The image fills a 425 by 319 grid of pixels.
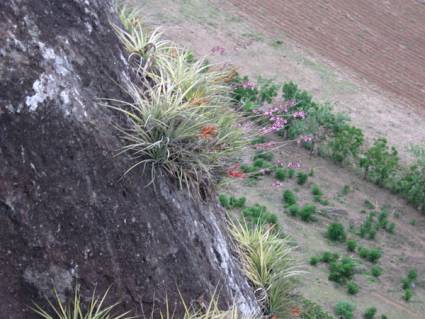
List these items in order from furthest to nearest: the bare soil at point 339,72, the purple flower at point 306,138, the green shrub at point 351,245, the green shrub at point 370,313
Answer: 1. the purple flower at point 306,138
2. the green shrub at point 351,245
3. the bare soil at point 339,72
4. the green shrub at point 370,313

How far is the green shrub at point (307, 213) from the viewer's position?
9461 mm

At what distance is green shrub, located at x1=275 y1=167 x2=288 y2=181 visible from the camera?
10188 mm

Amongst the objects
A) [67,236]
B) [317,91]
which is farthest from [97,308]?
[317,91]

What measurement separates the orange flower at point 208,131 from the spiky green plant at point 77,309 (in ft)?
3.56

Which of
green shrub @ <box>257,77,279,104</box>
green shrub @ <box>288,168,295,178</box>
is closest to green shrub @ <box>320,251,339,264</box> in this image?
green shrub @ <box>288,168,295,178</box>

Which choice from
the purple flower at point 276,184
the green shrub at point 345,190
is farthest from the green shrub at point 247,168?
the green shrub at point 345,190

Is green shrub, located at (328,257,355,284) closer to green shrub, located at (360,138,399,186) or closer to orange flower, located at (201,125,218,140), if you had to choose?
green shrub, located at (360,138,399,186)

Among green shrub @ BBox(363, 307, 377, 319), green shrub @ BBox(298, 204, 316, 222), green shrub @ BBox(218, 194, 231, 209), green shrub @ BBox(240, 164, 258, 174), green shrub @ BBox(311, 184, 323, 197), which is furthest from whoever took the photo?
green shrub @ BBox(311, 184, 323, 197)

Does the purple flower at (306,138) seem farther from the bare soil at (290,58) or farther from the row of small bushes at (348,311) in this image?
the row of small bushes at (348,311)

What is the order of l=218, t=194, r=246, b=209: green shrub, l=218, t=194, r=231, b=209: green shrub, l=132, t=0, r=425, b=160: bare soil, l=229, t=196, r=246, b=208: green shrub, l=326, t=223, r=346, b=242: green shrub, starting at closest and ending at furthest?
1. l=218, t=194, r=231, b=209: green shrub
2. l=218, t=194, r=246, b=209: green shrub
3. l=229, t=196, r=246, b=208: green shrub
4. l=326, t=223, r=346, b=242: green shrub
5. l=132, t=0, r=425, b=160: bare soil

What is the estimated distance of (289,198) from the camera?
973cm

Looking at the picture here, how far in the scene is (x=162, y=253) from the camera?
163 inches

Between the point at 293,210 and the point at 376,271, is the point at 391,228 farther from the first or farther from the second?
the point at 293,210

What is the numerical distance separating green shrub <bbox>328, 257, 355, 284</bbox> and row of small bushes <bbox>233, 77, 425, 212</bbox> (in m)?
2.22
